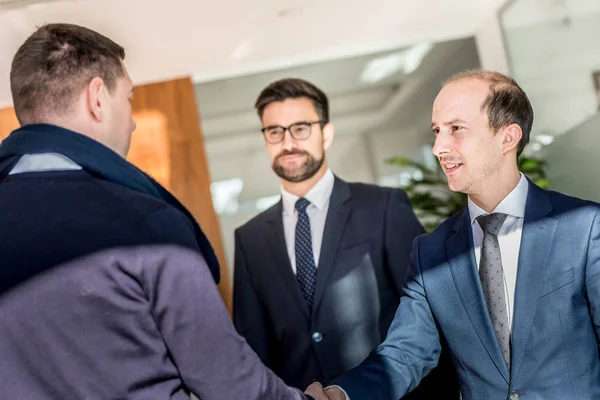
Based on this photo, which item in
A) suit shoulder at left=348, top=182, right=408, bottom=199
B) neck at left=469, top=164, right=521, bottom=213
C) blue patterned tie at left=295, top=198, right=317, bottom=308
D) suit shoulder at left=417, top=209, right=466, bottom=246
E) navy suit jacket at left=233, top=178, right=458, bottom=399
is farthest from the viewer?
suit shoulder at left=348, top=182, right=408, bottom=199

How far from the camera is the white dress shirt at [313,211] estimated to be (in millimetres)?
3156

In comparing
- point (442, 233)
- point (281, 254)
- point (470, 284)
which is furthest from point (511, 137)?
point (281, 254)

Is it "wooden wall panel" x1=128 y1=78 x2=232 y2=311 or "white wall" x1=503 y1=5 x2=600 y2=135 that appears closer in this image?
"white wall" x1=503 y1=5 x2=600 y2=135

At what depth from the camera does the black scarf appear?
155 cm

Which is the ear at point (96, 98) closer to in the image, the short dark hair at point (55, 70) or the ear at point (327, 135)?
the short dark hair at point (55, 70)

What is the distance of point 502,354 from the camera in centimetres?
212

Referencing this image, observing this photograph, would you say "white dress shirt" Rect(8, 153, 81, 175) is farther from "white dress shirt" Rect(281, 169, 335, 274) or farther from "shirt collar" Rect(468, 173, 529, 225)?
"white dress shirt" Rect(281, 169, 335, 274)

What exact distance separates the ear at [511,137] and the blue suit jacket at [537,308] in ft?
0.49

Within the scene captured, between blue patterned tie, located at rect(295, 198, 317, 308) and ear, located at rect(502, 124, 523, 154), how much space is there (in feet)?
3.36

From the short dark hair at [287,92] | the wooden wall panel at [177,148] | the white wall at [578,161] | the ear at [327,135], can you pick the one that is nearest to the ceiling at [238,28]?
the wooden wall panel at [177,148]

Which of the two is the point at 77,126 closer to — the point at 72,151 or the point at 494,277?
the point at 72,151

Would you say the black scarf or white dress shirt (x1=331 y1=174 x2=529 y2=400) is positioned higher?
the black scarf

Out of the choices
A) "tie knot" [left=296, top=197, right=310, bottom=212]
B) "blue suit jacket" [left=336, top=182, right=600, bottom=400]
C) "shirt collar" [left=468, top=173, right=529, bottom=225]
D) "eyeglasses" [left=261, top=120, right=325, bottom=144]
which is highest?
"eyeglasses" [left=261, top=120, right=325, bottom=144]

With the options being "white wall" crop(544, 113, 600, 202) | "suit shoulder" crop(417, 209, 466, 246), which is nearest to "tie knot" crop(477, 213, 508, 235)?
"suit shoulder" crop(417, 209, 466, 246)
